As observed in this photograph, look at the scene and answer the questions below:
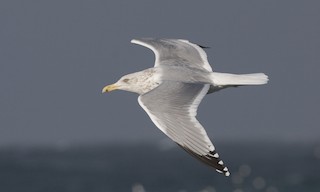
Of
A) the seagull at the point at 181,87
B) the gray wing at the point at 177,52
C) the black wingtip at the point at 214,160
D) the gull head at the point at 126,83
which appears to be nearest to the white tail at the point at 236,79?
the seagull at the point at 181,87

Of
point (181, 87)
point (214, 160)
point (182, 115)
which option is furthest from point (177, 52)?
point (214, 160)

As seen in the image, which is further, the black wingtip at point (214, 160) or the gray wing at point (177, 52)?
the gray wing at point (177, 52)

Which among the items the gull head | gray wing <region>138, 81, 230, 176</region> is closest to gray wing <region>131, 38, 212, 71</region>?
the gull head

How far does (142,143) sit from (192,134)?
145 meters

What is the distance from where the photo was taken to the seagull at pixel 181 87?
14.1 metres

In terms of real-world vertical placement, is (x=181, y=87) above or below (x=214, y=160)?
above

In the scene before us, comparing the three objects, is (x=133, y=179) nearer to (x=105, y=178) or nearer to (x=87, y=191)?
(x=105, y=178)

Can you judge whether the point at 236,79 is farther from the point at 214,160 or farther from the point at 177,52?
the point at 214,160

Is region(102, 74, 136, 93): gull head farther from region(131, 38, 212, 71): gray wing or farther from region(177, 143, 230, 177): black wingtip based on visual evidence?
region(177, 143, 230, 177): black wingtip

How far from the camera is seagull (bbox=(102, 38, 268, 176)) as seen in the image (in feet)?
46.3

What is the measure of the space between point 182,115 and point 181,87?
32.9 inches

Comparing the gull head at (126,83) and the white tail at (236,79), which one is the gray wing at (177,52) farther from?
the white tail at (236,79)

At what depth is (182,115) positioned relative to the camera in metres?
14.6

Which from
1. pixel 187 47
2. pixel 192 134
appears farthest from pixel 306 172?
pixel 192 134
